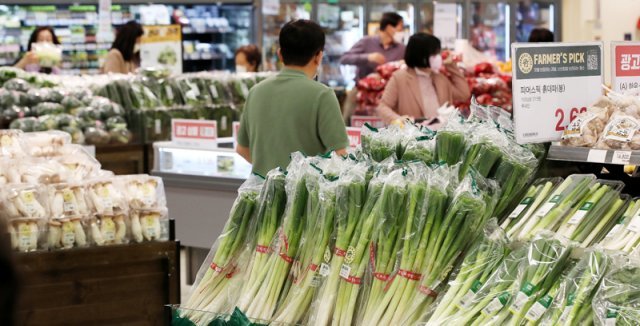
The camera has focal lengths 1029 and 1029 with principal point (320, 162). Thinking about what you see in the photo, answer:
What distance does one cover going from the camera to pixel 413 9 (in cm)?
1379

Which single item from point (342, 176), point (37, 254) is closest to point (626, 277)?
point (342, 176)

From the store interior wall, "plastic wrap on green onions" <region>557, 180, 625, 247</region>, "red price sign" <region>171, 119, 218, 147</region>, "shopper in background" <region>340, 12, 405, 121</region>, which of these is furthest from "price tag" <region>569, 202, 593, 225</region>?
the store interior wall

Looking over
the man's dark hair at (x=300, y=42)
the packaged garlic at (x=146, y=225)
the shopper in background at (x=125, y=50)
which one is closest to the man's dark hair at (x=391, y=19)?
the shopper in background at (x=125, y=50)

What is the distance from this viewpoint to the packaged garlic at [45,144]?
478cm

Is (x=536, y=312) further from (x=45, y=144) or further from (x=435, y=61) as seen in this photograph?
(x=435, y=61)

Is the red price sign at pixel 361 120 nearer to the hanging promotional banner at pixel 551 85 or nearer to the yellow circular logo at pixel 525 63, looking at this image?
the hanging promotional banner at pixel 551 85

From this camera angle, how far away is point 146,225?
4.22 metres

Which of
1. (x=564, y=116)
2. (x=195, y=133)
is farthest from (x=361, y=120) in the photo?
(x=564, y=116)

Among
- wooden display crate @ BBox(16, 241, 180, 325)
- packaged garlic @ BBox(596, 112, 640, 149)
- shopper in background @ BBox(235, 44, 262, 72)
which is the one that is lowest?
wooden display crate @ BBox(16, 241, 180, 325)

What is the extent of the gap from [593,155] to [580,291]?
0.74 metres

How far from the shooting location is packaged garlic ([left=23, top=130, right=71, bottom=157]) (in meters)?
4.78

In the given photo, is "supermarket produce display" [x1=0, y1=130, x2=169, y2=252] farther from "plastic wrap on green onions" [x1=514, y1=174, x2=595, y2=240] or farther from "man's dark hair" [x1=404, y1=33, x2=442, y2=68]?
"man's dark hair" [x1=404, y1=33, x2=442, y2=68]

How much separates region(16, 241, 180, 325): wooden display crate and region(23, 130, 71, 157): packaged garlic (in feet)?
2.81

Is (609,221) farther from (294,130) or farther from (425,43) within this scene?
(425,43)
